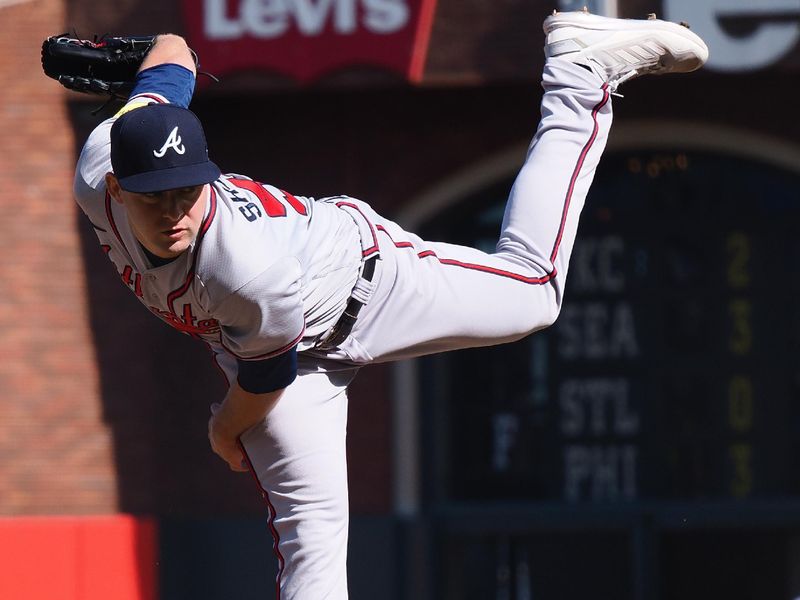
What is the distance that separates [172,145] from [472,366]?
182 inches

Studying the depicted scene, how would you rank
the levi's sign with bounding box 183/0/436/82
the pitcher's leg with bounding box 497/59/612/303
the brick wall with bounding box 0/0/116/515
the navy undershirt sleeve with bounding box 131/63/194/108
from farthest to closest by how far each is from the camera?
the brick wall with bounding box 0/0/116/515, the levi's sign with bounding box 183/0/436/82, the pitcher's leg with bounding box 497/59/612/303, the navy undershirt sleeve with bounding box 131/63/194/108

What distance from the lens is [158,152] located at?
9.09 ft

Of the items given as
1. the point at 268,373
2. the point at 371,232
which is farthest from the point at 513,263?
the point at 268,373

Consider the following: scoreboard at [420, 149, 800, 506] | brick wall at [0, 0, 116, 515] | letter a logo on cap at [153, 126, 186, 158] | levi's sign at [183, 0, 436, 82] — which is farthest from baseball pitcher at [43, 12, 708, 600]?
brick wall at [0, 0, 116, 515]

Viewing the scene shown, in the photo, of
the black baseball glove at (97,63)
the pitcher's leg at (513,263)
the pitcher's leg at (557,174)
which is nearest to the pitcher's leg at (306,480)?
the pitcher's leg at (513,263)

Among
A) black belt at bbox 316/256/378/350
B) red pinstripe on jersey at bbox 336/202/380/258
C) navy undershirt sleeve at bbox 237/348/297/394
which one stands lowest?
navy undershirt sleeve at bbox 237/348/297/394

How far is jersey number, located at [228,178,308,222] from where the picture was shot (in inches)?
121

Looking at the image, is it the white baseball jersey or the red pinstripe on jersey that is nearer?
the white baseball jersey

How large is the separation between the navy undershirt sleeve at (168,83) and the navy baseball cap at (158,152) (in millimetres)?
387

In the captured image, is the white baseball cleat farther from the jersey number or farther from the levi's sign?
the levi's sign

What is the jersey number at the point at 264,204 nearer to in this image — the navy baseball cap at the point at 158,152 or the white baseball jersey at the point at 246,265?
the white baseball jersey at the point at 246,265

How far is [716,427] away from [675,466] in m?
0.31

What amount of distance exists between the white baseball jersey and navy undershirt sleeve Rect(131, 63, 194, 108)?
0.14m

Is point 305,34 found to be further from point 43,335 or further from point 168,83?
point 168,83
